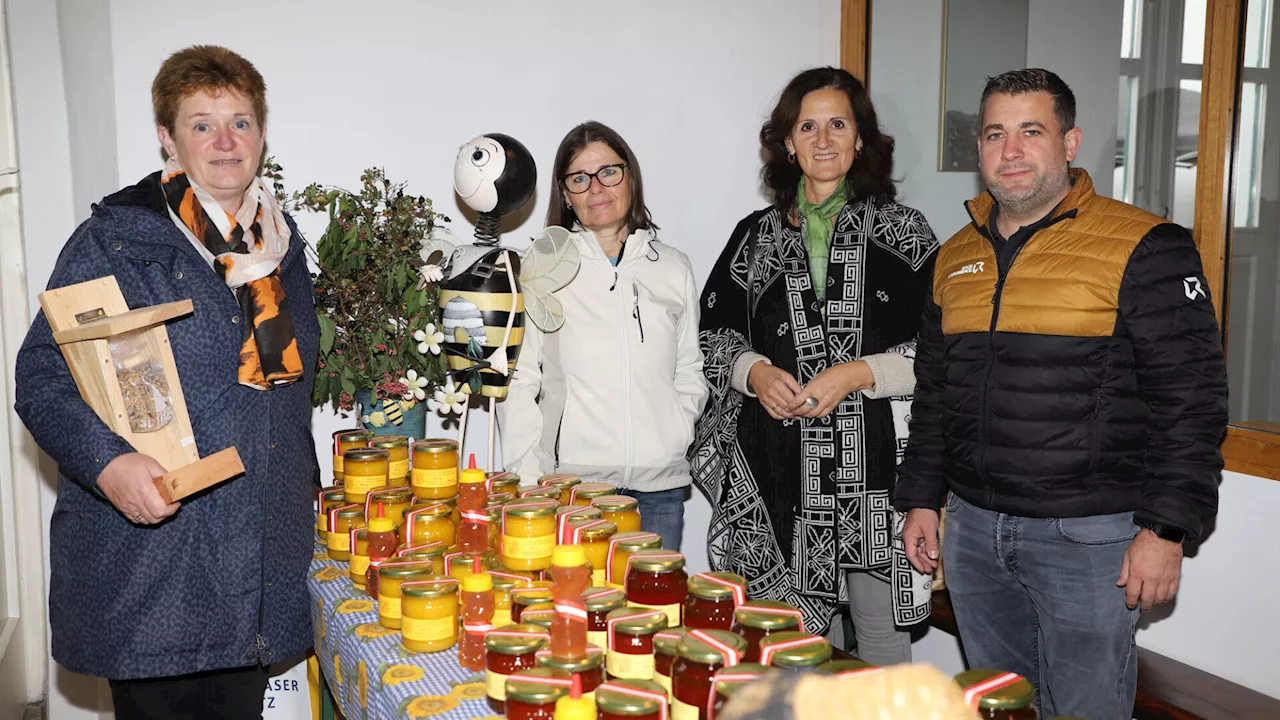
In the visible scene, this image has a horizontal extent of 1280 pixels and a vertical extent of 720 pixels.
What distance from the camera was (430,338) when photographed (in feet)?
7.43

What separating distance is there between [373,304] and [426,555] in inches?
38.2

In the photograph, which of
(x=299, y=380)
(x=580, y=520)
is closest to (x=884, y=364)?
(x=580, y=520)

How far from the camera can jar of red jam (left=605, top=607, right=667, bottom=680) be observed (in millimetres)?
1178

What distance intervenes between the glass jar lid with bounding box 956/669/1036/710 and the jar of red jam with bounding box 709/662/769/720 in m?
0.22

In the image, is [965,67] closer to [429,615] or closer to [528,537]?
[528,537]

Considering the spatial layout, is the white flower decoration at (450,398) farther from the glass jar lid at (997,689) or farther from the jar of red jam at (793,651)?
the glass jar lid at (997,689)

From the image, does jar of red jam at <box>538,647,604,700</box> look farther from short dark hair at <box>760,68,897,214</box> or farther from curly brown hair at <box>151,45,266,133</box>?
short dark hair at <box>760,68,897,214</box>

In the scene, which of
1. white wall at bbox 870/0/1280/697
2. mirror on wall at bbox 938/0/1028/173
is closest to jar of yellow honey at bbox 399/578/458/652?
white wall at bbox 870/0/1280/697

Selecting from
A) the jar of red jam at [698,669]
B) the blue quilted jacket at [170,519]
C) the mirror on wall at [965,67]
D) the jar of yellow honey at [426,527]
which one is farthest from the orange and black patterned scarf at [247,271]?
the mirror on wall at [965,67]

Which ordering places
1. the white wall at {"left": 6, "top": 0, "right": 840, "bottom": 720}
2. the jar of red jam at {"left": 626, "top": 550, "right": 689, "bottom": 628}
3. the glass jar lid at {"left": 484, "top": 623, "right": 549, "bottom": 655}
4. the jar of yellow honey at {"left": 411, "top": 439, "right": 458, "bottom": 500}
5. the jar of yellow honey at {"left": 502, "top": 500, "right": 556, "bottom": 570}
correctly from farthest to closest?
the white wall at {"left": 6, "top": 0, "right": 840, "bottom": 720}, the jar of yellow honey at {"left": 411, "top": 439, "right": 458, "bottom": 500}, the jar of yellow honey at {"left": 502, "top": 500, "right": 556, "bottom": 570}, the jar of red jam at {"left": 626, "top": 550, "right": 689, "bottom": 628}, the glass jar lid at {"left": 484, "top": 623, "right": 549, "bottom": 655}

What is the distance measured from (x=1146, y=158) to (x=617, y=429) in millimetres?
1448

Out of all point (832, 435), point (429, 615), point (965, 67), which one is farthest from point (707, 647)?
point (965, 67)

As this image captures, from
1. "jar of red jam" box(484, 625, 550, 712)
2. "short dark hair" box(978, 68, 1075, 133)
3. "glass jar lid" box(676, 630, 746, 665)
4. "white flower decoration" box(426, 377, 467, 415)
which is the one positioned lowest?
"jar of red jam" box(484, 625, 550, 712)

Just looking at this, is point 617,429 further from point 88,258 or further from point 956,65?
point 956,65
